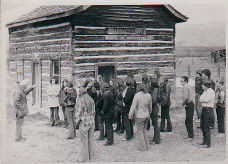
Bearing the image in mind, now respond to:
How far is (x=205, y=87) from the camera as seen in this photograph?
304 inches

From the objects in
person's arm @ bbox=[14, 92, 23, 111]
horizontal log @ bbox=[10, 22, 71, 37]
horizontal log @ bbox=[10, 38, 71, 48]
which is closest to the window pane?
horizontal log @ bbox=[10, 38, 71, 48]

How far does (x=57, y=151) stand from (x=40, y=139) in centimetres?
112

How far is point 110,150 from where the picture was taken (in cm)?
779

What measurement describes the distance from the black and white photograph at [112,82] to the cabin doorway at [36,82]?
5cm

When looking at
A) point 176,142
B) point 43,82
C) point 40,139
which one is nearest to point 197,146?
point 176,142

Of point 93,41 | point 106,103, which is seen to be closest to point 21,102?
point 106,103

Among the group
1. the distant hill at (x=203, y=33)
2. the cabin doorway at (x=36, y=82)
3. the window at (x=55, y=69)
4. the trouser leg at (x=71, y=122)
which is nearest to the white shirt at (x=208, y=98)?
the distant hill at (x=203, y=33)

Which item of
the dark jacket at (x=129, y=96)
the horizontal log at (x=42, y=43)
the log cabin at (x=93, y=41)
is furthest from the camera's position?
the horizontal log at (x=42, y=43)

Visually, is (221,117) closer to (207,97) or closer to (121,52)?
(207,97)

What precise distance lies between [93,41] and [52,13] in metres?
1.81

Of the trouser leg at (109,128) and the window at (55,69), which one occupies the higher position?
the window at (55,69)

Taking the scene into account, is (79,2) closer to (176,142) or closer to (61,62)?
(61,62)

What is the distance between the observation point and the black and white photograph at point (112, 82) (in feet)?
25.2

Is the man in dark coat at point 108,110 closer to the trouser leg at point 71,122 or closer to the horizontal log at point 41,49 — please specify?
the trouser leg at point 71,122
